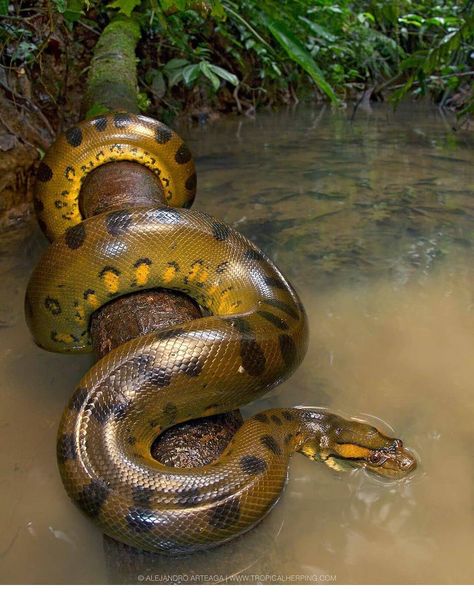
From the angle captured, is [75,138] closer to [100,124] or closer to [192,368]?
[100,124]

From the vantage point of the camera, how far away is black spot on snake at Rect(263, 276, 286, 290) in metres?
2.93

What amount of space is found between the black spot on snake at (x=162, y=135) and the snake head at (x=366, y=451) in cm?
232

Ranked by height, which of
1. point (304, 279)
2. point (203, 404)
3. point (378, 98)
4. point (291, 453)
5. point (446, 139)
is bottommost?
point (378, 98)

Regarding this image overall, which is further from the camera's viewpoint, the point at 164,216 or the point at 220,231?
the point at 220,231

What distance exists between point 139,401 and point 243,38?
9.70 m

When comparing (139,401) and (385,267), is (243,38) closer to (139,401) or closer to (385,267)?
(385,267)

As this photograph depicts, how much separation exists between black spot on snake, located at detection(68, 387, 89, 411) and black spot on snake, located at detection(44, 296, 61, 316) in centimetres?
87

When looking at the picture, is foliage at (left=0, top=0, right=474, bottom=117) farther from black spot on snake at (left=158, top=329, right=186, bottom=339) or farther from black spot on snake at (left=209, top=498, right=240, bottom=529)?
black spot on snake at (left=209, top=498, right=240, bottom=529)

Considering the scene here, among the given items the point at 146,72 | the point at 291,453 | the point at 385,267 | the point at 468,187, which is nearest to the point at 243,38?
the point at 146,72

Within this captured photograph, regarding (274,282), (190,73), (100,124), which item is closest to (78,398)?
(274,282)

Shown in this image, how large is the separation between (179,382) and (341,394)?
43.5 inches

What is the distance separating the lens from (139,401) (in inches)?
84.8

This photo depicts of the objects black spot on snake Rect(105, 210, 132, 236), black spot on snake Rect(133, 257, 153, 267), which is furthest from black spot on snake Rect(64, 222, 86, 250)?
black spot on snake Rect(133, 257, 153, 267)

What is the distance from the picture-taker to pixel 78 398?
2152mm
